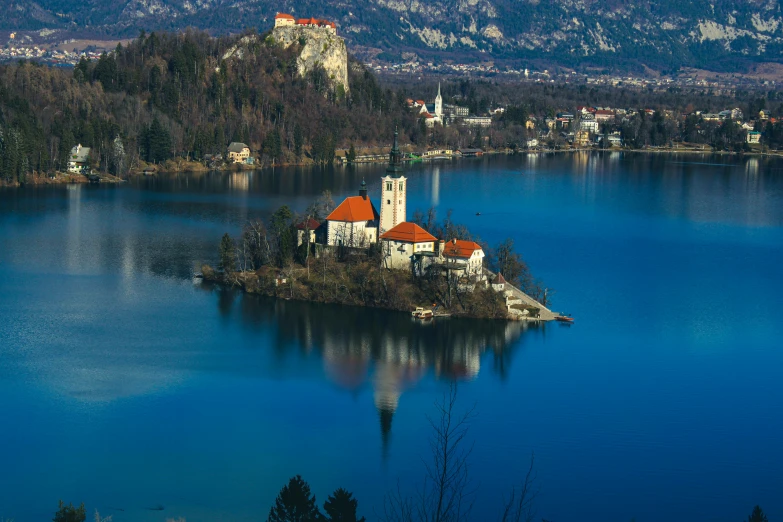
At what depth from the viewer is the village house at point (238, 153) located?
45469mm

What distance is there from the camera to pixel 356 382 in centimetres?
1633

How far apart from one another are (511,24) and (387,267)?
5611 inches

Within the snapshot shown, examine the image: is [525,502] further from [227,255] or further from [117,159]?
[117,159]

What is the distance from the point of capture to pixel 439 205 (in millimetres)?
33656

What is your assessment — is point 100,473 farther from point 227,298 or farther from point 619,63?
point 619,63

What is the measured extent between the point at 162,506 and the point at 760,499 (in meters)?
7.17

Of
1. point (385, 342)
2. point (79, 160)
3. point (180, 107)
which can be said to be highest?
point (180, 107)

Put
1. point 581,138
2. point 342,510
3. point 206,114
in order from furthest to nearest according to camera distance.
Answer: point 581,138 < point 206,114 < point 342,510

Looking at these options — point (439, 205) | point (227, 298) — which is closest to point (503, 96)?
point (439, 205)

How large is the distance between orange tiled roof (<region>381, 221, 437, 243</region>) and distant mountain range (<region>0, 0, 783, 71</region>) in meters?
112

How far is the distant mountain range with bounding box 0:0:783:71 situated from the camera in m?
136

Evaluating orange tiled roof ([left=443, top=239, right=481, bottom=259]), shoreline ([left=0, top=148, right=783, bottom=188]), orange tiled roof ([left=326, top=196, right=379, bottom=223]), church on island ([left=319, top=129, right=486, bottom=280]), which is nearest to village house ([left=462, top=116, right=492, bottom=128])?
shoreline ([left=0, top=148, right=783, bottom=188])

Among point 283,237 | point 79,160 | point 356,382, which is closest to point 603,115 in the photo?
point 79,160

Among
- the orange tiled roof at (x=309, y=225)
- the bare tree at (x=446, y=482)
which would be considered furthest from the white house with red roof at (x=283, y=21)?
the bare tree at (x=446, y=482)
